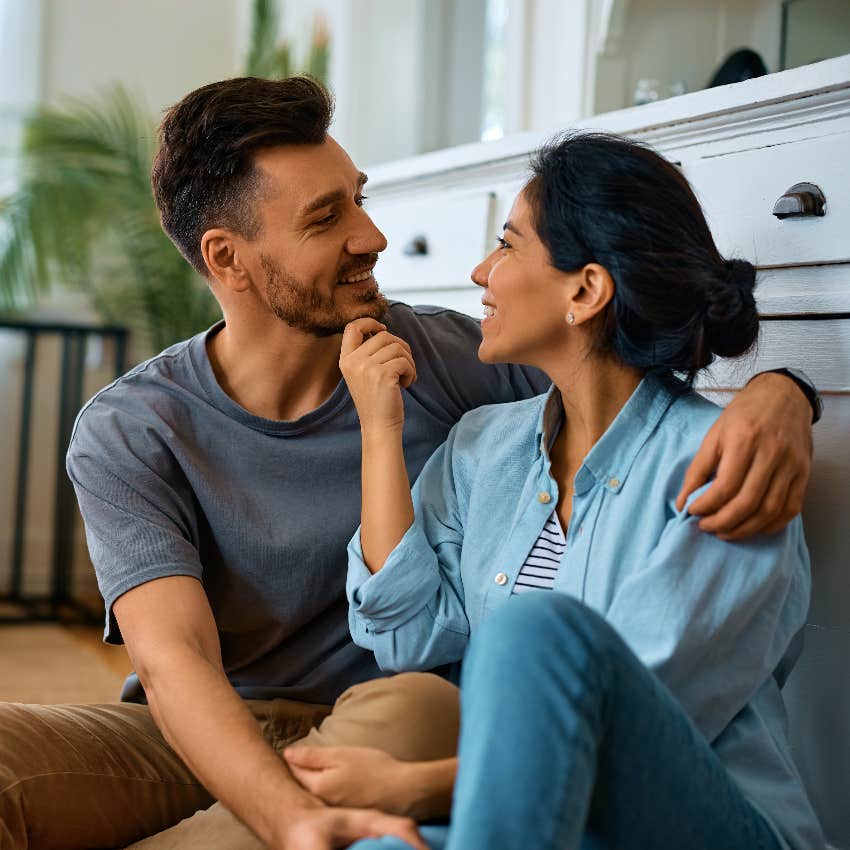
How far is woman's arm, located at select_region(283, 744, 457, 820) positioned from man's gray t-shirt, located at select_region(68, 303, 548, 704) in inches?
16.4

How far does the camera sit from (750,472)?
982mm

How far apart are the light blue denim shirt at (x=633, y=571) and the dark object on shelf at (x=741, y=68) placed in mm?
963

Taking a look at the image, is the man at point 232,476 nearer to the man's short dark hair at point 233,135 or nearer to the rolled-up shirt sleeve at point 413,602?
the man's short dark hair at point 233,135

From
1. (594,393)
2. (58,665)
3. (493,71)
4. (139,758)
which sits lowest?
(58,665)

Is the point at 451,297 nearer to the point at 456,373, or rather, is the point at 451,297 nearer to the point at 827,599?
the point at 456,373

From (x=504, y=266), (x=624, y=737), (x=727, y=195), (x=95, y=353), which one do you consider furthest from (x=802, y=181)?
(x=95, y=353)

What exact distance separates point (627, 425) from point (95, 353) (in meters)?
2.84

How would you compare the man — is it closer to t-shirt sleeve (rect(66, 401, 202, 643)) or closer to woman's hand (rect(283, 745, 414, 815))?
t-shirt sleeve (rect(66, 401, 202, 643))

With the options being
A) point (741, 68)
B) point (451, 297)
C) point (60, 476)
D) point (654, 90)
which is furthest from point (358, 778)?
point (60, 476)

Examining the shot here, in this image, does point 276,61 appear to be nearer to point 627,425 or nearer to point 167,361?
point 167,361

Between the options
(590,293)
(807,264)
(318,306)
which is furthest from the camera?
(318,306)

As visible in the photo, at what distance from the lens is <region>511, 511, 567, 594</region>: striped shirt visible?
1159mm

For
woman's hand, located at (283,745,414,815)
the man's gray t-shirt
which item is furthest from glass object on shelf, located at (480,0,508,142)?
woman's hand, located at (283,745,414,815)

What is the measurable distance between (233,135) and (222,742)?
769mm
